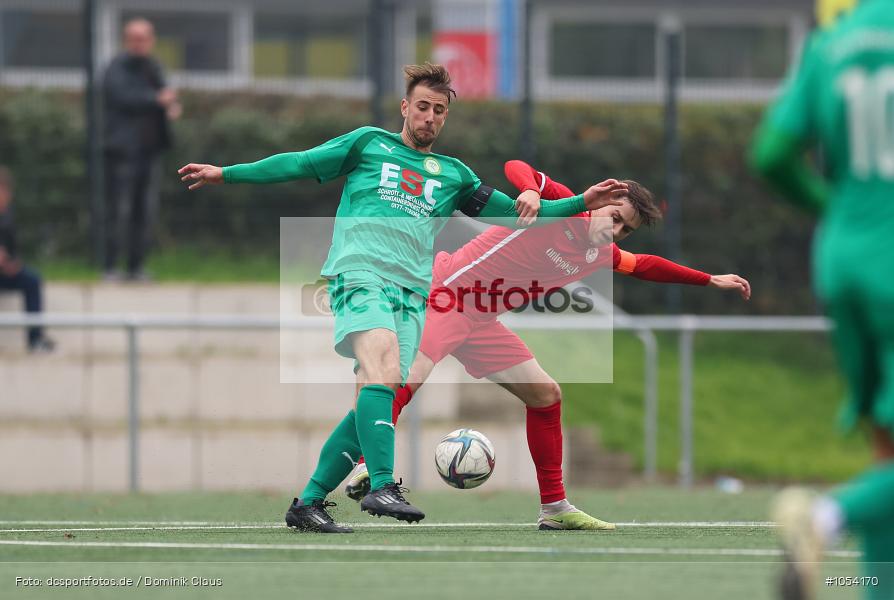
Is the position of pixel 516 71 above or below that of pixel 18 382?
above

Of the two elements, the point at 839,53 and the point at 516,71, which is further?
the point at 516,71

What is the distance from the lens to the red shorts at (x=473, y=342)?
7.82 meters

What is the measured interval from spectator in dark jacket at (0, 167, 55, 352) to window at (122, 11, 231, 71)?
528 centimetres

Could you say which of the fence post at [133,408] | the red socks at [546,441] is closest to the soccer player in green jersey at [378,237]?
the red socks at [546,441]

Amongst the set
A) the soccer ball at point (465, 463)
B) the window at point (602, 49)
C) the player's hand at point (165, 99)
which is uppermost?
the window at point (602, 49)

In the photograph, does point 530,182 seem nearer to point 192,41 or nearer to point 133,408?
point 133,408

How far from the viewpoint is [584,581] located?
16.9ft

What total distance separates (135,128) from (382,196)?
7784 millimetres

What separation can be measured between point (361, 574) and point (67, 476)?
7.49 meters

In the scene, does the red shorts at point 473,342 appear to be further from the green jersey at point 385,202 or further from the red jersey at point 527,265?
the green jersey at point 385,202

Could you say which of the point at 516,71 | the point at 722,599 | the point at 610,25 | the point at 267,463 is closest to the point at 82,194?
the point at 267,463

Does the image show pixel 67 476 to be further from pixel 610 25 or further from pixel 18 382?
pixel 610 25

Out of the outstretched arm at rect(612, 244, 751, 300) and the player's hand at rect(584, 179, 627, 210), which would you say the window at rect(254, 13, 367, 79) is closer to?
the outstretched arm at rect(612, 244, 751, 300)

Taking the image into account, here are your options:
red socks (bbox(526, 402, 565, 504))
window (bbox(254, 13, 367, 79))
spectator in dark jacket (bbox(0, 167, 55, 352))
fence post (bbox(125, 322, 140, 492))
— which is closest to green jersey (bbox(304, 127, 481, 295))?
red socks (bbox(526, 402, 565, 504))
